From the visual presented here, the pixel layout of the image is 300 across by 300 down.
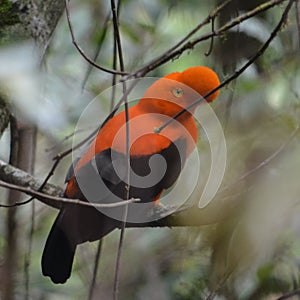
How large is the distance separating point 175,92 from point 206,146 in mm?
270

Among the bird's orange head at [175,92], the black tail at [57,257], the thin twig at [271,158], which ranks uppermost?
the bird's orange head at [175,92]

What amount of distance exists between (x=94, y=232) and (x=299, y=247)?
26.8 inches

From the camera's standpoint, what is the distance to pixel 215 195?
1.59 metres

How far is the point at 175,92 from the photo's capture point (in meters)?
2.26

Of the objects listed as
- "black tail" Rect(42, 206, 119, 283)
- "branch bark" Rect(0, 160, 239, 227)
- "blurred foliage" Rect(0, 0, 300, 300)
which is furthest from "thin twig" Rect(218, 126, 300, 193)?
"black tail" Rect(42, 206, 119, 283)

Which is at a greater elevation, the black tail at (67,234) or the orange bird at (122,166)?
the orange bird at (122,166)

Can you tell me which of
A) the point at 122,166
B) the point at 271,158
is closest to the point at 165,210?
the point at 122,166

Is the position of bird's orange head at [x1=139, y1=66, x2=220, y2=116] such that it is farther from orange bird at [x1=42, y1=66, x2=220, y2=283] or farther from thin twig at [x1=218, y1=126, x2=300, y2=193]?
thin twig at [x1=218, y1=126, x2=300, y2=193]

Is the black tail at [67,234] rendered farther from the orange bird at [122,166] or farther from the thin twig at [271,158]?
the thin twig at [271,158]

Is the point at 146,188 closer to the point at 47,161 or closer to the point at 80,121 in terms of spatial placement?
Answer: the point at 80,121

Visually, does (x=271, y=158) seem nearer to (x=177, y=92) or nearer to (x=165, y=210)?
(x=165, y=210)

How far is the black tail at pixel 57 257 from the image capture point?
212cm

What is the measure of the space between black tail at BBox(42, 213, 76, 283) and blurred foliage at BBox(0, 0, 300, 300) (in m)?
0.10

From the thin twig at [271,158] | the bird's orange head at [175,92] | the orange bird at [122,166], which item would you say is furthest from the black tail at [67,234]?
the thin twig at [271,158]
